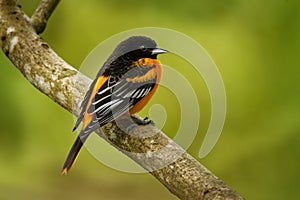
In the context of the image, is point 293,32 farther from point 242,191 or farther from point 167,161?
point 167,161

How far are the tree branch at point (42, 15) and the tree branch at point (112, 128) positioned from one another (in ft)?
0.09

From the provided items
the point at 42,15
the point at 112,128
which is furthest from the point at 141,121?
the point at 42,15

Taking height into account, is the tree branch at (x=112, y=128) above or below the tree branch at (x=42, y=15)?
below

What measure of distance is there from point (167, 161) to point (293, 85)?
3.90m

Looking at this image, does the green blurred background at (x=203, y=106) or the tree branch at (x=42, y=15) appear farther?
the green blurred background at (x=203, y=106)

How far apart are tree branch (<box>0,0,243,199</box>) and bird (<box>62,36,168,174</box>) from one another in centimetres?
11

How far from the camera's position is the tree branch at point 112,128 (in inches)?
97.3

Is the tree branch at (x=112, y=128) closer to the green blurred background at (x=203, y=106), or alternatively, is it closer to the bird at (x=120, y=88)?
the bird at (x=120, y=88)

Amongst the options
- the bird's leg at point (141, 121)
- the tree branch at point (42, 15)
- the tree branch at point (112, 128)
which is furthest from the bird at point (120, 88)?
the tree branch at point (42, 15)

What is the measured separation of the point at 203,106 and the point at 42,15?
2852 millimetres

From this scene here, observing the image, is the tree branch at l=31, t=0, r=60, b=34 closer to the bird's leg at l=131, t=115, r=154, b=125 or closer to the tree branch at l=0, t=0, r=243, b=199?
the tree branch at l=0, t=0, r=243, b=199

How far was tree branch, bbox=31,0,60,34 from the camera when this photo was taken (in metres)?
3.74

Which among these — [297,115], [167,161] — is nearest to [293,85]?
[297,115]

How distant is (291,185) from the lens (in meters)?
6.11
